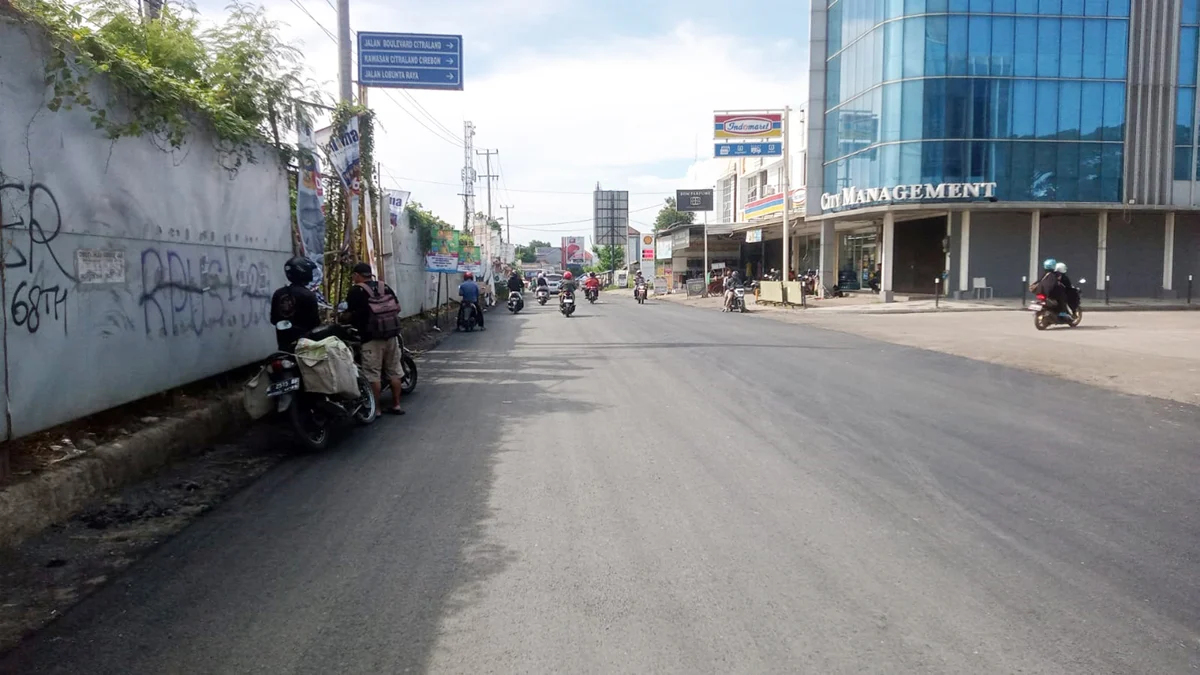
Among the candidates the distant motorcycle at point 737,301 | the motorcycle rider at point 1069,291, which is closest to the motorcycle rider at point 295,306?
the motorcycle rider at point 1069,291

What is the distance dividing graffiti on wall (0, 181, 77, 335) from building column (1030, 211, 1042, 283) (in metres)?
34.3

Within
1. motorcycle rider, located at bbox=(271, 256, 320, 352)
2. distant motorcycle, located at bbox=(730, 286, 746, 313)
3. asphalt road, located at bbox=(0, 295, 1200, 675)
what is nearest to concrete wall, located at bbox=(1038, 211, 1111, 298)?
distant motorcycle, located at bbox=(730, 286, 746, 313)

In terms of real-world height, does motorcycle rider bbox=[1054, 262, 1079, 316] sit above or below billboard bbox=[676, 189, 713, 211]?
below

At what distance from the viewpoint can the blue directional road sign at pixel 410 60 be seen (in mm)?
16375

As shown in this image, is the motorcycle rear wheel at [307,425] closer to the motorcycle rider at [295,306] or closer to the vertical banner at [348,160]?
the motorcycle rider at [295,306]

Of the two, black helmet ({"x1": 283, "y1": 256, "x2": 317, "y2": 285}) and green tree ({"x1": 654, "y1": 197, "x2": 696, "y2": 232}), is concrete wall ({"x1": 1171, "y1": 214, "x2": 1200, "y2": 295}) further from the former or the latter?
green tree ({"x1": 654, "y1": 197, "x2": 696, "y2": 232})

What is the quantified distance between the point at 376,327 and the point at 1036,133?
31.2 m

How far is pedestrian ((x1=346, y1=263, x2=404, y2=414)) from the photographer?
28.9ft

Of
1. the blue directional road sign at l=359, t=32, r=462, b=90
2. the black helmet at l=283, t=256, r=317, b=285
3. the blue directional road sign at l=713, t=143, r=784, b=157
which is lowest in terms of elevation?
the black helmet at l=283, t=256, r=317, b=285

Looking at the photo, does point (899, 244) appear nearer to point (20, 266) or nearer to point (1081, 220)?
point (1081, 220)

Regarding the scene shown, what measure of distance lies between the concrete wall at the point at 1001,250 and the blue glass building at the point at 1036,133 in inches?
2.2

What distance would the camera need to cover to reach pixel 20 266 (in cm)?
543

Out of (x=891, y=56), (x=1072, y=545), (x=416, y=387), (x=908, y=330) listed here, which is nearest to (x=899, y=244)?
(x=891, y=56)

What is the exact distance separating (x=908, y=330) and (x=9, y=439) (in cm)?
1927
